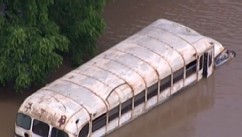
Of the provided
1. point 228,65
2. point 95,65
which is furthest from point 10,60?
point 228,65

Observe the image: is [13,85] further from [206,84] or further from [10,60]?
[206,84]

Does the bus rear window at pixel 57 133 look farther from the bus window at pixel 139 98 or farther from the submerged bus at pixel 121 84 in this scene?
the bus window at pixel 139 98

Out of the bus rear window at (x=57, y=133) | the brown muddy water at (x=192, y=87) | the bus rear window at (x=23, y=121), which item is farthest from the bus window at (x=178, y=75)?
the bus rear window at (x=23, y=121)

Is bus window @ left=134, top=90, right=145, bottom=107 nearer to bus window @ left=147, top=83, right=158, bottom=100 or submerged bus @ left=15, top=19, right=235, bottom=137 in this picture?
submerged bus @ left=15, top=19, right=235, bottom=137

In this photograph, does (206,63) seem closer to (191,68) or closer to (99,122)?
(191,68)

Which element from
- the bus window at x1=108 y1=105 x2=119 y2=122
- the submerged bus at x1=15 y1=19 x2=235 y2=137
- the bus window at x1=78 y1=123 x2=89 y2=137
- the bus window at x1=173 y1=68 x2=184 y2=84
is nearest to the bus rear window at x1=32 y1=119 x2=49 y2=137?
the submerged bus at x1=15 y1=19 x2=235 y2=137
